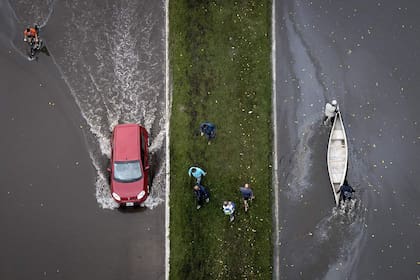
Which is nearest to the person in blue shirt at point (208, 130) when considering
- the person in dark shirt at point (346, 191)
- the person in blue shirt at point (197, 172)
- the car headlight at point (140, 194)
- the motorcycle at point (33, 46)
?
the person in blue shirt at point (197, 172)

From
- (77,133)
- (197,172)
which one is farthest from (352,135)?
(77,133)

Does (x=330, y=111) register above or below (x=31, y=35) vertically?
below

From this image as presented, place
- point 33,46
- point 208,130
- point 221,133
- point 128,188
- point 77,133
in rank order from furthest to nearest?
point 33,46 → point 77,133 → point 221,133 → point 208,130 → point 128,188

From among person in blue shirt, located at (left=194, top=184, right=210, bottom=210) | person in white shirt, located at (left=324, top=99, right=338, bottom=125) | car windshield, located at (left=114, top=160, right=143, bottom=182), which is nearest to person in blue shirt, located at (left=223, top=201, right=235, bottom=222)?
person in blue shirt, located at (left=194, top=184, right=210, bottom=210)

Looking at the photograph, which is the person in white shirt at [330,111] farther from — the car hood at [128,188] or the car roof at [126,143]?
the car hood at [128,188]

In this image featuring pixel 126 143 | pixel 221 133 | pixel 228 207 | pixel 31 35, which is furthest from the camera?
pixel 31 35

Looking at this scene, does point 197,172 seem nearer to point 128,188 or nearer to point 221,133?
point 221,133

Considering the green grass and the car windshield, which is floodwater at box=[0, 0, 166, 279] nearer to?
the green grass
